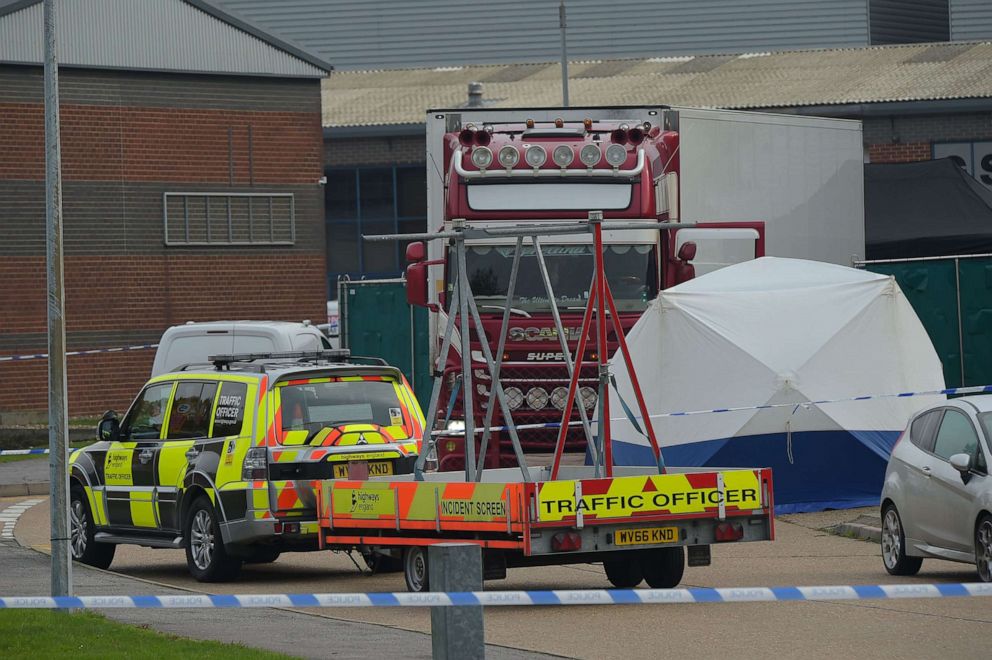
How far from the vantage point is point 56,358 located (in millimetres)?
11828

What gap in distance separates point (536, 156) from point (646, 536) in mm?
7294

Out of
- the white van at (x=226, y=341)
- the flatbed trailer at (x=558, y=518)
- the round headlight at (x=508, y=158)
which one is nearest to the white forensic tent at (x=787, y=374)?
the round headlight at (x=508, y=158)

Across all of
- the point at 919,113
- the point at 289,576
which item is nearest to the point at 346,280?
the point at 289,576

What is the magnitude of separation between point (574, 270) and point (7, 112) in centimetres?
2008

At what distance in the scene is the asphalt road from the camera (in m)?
10.5

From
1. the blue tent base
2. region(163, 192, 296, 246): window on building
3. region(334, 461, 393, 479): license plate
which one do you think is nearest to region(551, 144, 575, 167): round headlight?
the blue tent base

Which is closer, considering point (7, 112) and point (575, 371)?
point (575, 371)

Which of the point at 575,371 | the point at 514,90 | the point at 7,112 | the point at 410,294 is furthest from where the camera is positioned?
the point at 514,90

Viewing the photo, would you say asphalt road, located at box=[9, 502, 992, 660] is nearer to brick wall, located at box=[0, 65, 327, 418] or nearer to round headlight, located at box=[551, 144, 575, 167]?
round headlight, located at box=[551, 144, 575, 167]

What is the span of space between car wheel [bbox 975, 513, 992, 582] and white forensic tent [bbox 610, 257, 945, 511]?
5.67 metres

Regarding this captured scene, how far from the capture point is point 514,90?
5109cm

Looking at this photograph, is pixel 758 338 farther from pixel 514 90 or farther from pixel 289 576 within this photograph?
pixel 514 90

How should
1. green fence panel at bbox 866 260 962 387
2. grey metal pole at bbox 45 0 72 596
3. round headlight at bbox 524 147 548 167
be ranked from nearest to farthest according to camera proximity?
grey metal pole at bbox 45 0 72 596, round headlight at bbox 524 147 548 167, green fence panel at bbox 866 260 962 387

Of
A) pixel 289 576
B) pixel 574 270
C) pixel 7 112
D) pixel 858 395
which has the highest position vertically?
pixel 7 112
